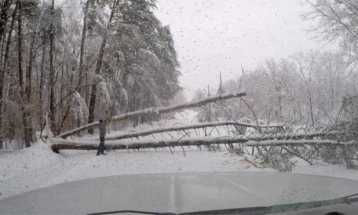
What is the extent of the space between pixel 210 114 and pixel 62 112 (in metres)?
12.1

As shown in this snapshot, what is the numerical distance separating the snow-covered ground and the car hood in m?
4.55

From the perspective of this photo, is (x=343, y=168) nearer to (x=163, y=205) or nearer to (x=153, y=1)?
(x=163, y=205)

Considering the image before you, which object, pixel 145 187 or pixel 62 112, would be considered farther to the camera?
A: pixel 62 112

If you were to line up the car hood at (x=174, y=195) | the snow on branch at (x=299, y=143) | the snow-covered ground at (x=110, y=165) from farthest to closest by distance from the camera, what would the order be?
1. the snow on branch at (x=299, y=143)
2. the snow-covered ground at (x=110, y=165)
3. the car hood at (x=174, y=195)

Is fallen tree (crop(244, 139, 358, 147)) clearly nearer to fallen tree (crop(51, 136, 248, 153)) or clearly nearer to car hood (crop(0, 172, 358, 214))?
fallen tree (crop(51, 136, 248, 153))

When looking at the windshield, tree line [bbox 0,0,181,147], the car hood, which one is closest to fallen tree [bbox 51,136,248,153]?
the windshield

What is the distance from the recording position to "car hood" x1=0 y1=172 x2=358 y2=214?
2023mm

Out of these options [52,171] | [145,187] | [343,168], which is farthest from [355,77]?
[145,187]

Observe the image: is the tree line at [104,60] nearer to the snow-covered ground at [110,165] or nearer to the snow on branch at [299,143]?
the snow-covered ground at [110,165]

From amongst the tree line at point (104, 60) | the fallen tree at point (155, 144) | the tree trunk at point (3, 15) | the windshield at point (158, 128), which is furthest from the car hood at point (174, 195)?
the tree line at point (104, 60)

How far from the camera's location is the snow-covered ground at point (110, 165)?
7.28 m

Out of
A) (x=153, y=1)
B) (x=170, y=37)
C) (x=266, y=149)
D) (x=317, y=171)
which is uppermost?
(x=153, y=1)

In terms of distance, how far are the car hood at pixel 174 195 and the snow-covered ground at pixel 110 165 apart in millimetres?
4546

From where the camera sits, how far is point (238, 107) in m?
10.7
